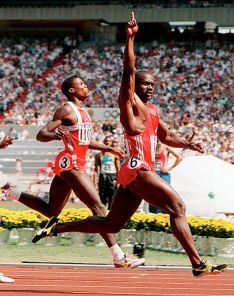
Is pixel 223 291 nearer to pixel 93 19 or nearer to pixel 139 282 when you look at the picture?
pixel 139 282

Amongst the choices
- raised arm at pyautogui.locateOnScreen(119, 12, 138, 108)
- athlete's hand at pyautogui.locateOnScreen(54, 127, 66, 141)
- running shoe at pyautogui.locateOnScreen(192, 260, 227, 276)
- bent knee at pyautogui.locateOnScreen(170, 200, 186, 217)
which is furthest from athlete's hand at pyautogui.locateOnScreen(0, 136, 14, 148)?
running shoe at pyautogui.locateOnScreen(192, 260, 227, 276)

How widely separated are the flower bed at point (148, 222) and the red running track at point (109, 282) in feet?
5.89

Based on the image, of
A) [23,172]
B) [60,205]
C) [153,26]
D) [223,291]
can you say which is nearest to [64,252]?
[60,205]

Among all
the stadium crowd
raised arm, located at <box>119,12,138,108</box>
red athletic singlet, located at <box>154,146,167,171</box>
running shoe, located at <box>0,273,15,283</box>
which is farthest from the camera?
the stadium crowd

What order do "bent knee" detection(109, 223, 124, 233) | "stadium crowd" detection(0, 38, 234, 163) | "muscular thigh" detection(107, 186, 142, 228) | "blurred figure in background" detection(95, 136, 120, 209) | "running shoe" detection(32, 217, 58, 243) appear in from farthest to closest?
"stadium crowd" detection(0, 38, 234, 163) < "blurred figure in background" detection(95, 136, 120, 209) < "running shoe" detection(32, 217, 58, 243) < "bent knee" detection(109, 223, 124, 233) < "muscular thigh" detection(107, 186, 142, 228)

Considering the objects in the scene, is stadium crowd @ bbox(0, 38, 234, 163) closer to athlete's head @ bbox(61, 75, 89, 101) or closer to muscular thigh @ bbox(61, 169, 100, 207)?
athlete's head @ bbox(61, 75, 89, 101)

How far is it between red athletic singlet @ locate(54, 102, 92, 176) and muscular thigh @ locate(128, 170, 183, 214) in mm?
2014

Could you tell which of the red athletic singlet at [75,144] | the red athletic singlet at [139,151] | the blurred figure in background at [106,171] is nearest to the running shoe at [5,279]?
the red athletic singlet at [75,144]

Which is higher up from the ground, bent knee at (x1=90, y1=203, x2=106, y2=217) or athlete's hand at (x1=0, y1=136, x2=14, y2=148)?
athlete's hand at (x1=0, y1=136, x2=14, y2=148)

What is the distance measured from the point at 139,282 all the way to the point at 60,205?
1389 mm

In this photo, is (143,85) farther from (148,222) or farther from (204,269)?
(148,222)

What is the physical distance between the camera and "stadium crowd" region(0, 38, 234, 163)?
39.0 metres

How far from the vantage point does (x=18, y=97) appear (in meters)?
42.9

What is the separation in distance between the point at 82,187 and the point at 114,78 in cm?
3171
